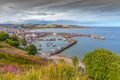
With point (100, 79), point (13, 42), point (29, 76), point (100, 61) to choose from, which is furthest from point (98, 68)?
point (13, 42)

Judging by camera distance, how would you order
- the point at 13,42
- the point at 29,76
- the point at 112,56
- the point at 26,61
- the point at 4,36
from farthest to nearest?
1. the point at 4,36
2. the point at 13,42
3. the point at 26,61
4. the point at 112,56
5. the point at 29,76

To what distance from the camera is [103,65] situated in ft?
68.2

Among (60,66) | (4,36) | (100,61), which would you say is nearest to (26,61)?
(100,61)

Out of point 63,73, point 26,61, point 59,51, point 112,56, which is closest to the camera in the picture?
point 63,73

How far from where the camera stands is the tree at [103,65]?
17.6 m

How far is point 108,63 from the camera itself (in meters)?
19.8

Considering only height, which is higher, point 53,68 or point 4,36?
point 53,68

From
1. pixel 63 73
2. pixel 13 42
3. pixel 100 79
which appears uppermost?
pixel 63 73

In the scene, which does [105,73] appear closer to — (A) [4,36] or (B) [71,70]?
(B) [71,70]

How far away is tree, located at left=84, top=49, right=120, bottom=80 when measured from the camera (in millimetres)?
17566

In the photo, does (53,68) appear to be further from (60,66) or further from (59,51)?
(59,51)

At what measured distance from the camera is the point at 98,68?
21031 mm

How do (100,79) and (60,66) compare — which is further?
(100,79)

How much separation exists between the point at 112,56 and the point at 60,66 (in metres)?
15.5
